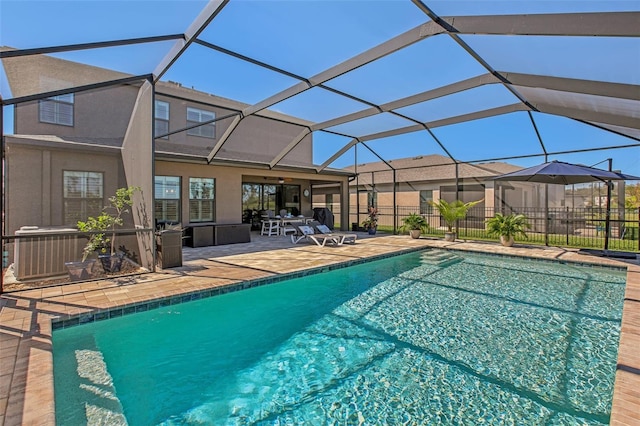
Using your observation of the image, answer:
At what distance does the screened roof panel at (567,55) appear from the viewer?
3.90 metres

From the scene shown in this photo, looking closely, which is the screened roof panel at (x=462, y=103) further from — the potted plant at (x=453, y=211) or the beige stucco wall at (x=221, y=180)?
the beige stucco wall at (x=221, y=180)

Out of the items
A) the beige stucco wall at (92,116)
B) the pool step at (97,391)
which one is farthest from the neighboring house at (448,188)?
the pool step at (97,391)

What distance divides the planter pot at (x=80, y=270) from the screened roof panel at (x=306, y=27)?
4.98m

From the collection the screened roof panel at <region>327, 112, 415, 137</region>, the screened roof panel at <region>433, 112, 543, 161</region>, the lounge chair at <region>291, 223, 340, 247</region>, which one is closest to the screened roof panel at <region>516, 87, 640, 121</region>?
the screened roof panel at <region>433, 112, 543, 161</region>

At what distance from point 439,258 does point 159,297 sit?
7.96 metres

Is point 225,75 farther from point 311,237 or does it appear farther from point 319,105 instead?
point 311,237

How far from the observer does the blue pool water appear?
2.96 metres

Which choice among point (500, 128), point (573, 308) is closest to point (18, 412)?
point (573, 308)

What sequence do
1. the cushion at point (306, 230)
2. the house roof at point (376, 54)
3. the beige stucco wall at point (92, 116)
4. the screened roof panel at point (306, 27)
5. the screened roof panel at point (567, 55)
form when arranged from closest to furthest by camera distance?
1. the screened roof panel at point (567, 55)
2. the house roof at point (376, 54)
3. the screened roof panel at point (306, 27)
4. the beige stucco wall at point (92, 116)
5. the cushion at point (306, 230)

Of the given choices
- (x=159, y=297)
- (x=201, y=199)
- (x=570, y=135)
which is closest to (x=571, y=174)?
(x=570, y=135)

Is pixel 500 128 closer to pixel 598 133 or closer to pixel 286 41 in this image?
pixel 598 133

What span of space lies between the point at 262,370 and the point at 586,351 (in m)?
4.05

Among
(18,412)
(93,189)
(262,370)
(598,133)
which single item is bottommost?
(262,370)

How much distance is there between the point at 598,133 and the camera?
9328 mm
